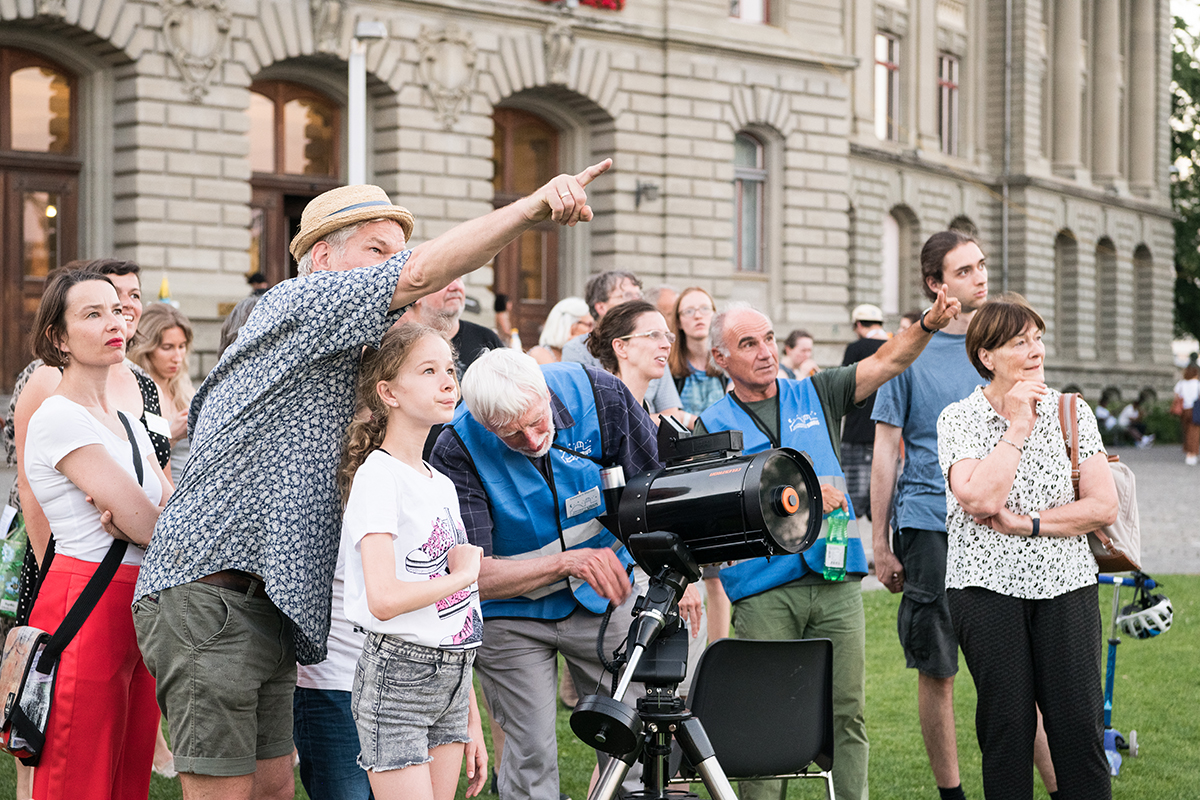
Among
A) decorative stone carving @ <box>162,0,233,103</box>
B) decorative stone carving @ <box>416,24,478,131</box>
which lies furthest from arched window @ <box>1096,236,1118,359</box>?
decorative stone carving @ <box>162,0,233,103</box>

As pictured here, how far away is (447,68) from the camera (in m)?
21.1

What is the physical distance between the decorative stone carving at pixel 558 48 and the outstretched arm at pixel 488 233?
66.0ft

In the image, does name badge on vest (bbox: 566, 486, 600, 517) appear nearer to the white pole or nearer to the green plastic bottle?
the green plastic bottle

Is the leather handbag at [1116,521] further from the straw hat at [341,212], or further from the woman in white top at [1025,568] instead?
the straw hat at [341,212]

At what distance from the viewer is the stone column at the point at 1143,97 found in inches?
1761

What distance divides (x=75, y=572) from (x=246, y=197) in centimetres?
1673

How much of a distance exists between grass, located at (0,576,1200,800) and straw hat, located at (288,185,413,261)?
3.11 meters

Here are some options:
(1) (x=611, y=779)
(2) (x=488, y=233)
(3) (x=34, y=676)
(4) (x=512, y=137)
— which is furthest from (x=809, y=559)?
(4) (x=512, y=137)

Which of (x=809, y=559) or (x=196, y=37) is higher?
(x=196, y=37)

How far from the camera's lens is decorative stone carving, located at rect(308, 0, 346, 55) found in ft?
64.8

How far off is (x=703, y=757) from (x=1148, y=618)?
3194 millimetres

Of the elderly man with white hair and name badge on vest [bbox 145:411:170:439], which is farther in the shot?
name badge on vest [bbox 145:411:170:439]

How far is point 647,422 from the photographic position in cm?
416

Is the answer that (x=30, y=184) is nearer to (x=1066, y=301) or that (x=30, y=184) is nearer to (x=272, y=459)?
(x=272, y=459)
